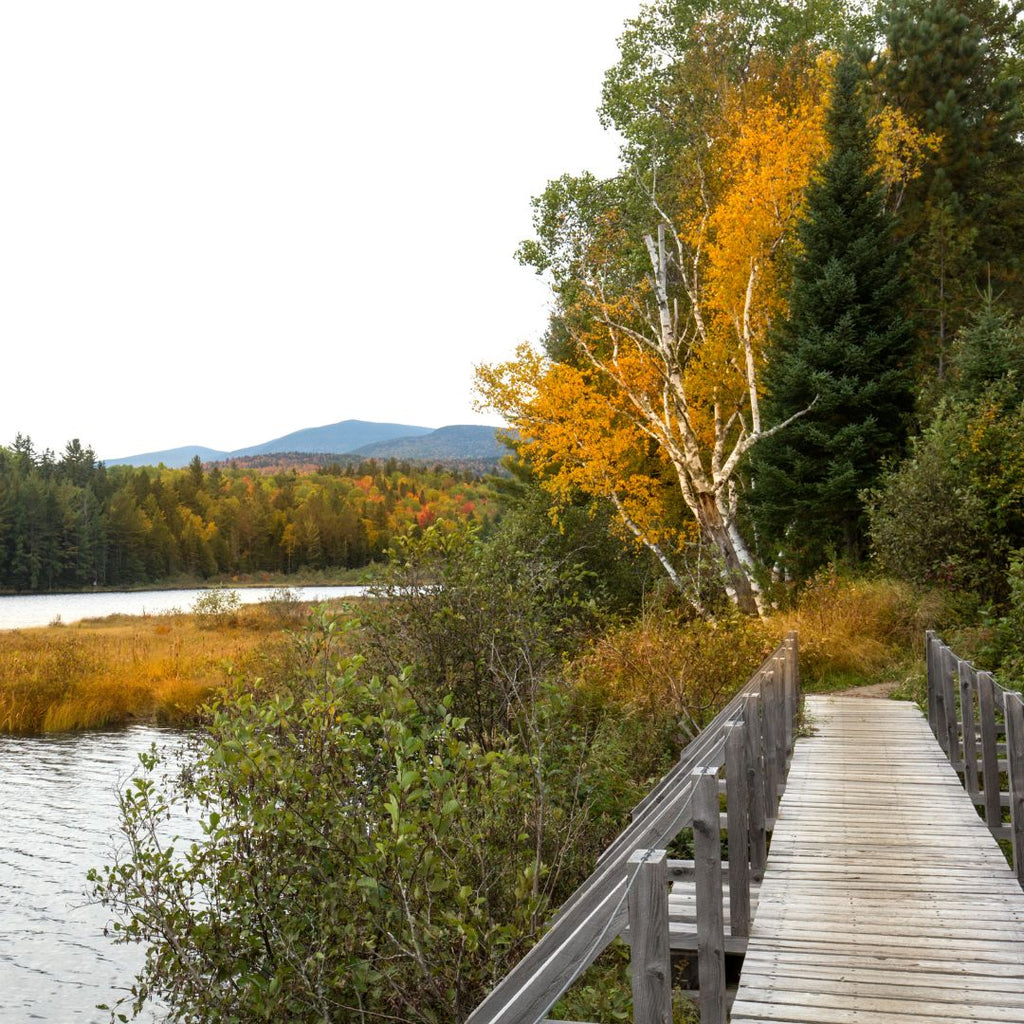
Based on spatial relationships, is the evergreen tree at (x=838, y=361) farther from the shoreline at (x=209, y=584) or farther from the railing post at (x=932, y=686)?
the shoreline at (x=209, y=584)

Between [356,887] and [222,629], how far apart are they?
33886 mm

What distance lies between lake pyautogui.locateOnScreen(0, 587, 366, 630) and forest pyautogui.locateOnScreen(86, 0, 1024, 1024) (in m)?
22.4

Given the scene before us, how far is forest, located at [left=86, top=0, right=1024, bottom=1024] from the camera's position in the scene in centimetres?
566

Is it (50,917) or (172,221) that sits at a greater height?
(172,221)

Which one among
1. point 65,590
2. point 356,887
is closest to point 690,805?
point 356,887

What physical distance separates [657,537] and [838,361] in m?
5.42

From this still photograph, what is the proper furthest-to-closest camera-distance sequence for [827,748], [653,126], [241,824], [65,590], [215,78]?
[65,590] < [653,126] < [215,78] < [827,748] < [241,824]

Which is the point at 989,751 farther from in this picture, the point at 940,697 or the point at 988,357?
the point at 988,357

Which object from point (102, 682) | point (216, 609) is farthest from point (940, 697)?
point (216, 609)

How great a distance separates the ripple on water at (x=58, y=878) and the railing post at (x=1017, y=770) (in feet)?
18.5

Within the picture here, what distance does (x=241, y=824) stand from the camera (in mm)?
6113

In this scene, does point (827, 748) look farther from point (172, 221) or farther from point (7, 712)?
point (172, 221)

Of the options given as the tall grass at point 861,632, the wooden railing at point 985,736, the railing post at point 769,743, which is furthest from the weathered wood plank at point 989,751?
the tall grass at point 861,632

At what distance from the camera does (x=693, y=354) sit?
26.5m
